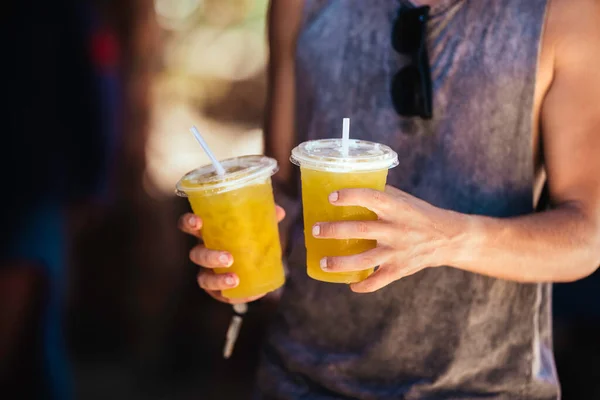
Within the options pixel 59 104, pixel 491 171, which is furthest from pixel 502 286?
pixel 59 104

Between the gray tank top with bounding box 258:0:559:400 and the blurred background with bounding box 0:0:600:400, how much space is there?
1076 mm

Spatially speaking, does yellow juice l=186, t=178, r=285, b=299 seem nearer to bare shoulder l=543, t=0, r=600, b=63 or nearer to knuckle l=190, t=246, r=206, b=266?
knuckle l=190, t=246, r=206, b=266

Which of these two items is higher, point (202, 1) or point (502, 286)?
point (202, 1)

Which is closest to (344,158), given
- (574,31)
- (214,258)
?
(214,258)

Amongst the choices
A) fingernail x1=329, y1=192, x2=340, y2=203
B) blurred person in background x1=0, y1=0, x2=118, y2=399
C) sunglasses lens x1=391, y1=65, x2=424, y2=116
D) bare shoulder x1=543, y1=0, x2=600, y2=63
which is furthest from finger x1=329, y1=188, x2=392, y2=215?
blurred person in background x1=0, y1=0, x2=118, y2=399

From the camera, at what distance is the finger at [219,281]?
131cm

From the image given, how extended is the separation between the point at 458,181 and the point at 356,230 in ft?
1.76

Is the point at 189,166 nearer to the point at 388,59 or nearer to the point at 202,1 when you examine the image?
the point at 202,1

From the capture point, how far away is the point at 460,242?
1.15 meters

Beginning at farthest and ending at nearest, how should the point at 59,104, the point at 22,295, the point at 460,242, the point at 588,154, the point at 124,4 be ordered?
the point at 124,4 → the point at 59,104 → the point at 22,295 → the point at 588,154 → the point at 460,242

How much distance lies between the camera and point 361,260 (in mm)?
1048

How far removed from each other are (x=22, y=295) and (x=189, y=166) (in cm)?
233

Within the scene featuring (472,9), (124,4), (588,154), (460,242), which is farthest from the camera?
(124,4)

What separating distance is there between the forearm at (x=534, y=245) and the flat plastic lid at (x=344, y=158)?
22 cm
